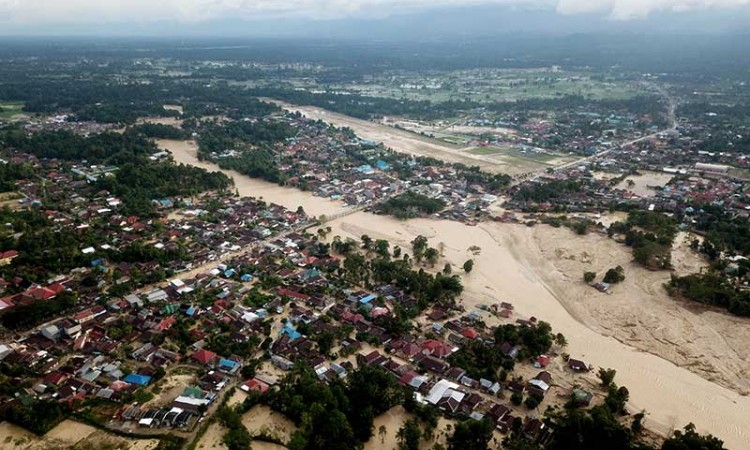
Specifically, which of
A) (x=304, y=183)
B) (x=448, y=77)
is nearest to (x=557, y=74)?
(x=448, y=77)

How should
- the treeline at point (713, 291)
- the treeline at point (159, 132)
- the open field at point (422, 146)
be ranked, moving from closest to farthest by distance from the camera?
the treeline at point (713, 291)
the open field at point (422, 146)
the treeline at point (159, 132)

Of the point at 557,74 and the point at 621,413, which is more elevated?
the point at 557,74

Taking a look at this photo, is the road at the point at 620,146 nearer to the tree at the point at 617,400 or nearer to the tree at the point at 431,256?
the tree at the point at 431,256

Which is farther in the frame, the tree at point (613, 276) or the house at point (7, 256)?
the tree at point (613, 276)

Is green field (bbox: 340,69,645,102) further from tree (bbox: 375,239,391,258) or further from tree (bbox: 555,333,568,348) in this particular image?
tree (bbox: 555,333,568,348)

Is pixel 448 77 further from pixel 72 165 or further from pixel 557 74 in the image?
pixel 72 165

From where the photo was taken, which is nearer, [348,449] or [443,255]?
[348,449]

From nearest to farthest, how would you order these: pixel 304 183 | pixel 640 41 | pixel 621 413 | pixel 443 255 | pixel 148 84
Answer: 1. pixel 621 413
2. pixel 443 255
3. pixel 304 183
4. pixel 148 84
5. pixel 640 41

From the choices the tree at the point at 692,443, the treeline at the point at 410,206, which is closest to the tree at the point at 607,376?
the tree at the point at 692,443
